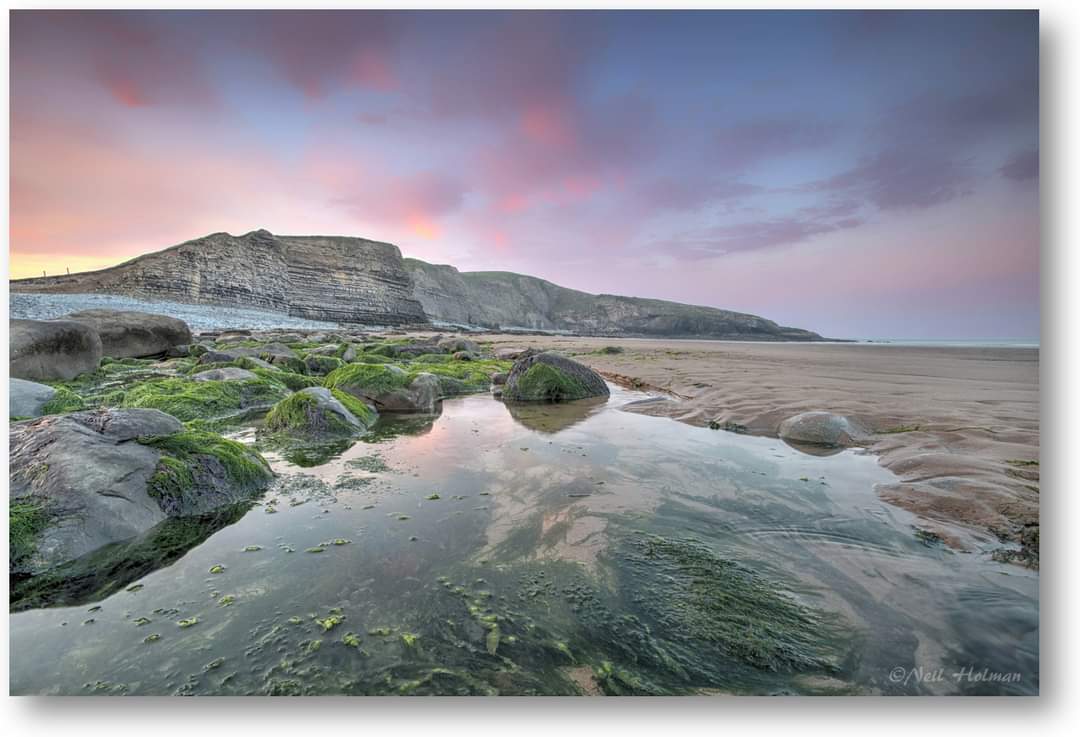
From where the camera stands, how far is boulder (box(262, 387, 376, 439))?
5906 millimetres

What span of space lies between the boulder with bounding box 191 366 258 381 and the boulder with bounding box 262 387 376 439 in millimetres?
2917

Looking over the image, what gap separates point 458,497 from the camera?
3836 millimetres

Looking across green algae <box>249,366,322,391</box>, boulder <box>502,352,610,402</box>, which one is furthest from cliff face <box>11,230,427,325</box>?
boulder <box>502,352,610,402</box>

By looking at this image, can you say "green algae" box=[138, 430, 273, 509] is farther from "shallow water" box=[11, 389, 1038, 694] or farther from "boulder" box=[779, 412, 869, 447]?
"boulder" box=[779, 412, 869, 447]

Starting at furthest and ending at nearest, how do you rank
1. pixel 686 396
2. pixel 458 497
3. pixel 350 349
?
pixel 350 349
pixel 686 396
pixel 458 497

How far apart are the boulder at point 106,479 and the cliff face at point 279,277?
34653 mm

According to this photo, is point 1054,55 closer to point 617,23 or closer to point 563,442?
point 617,23

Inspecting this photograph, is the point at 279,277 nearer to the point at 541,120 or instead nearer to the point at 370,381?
the point at 370,381

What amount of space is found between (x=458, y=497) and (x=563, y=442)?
7.45ft

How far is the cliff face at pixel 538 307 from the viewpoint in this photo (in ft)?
251

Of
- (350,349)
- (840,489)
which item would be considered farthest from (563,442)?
(350,349)

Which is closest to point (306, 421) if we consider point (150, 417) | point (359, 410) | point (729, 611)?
point (359, 410)

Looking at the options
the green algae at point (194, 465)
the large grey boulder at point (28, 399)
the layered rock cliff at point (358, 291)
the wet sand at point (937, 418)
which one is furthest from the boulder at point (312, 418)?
the layered rock cliff at point (358, 291)

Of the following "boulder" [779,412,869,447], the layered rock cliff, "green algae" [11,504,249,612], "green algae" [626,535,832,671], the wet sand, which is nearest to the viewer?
"green algae" [626,535,832,671]
